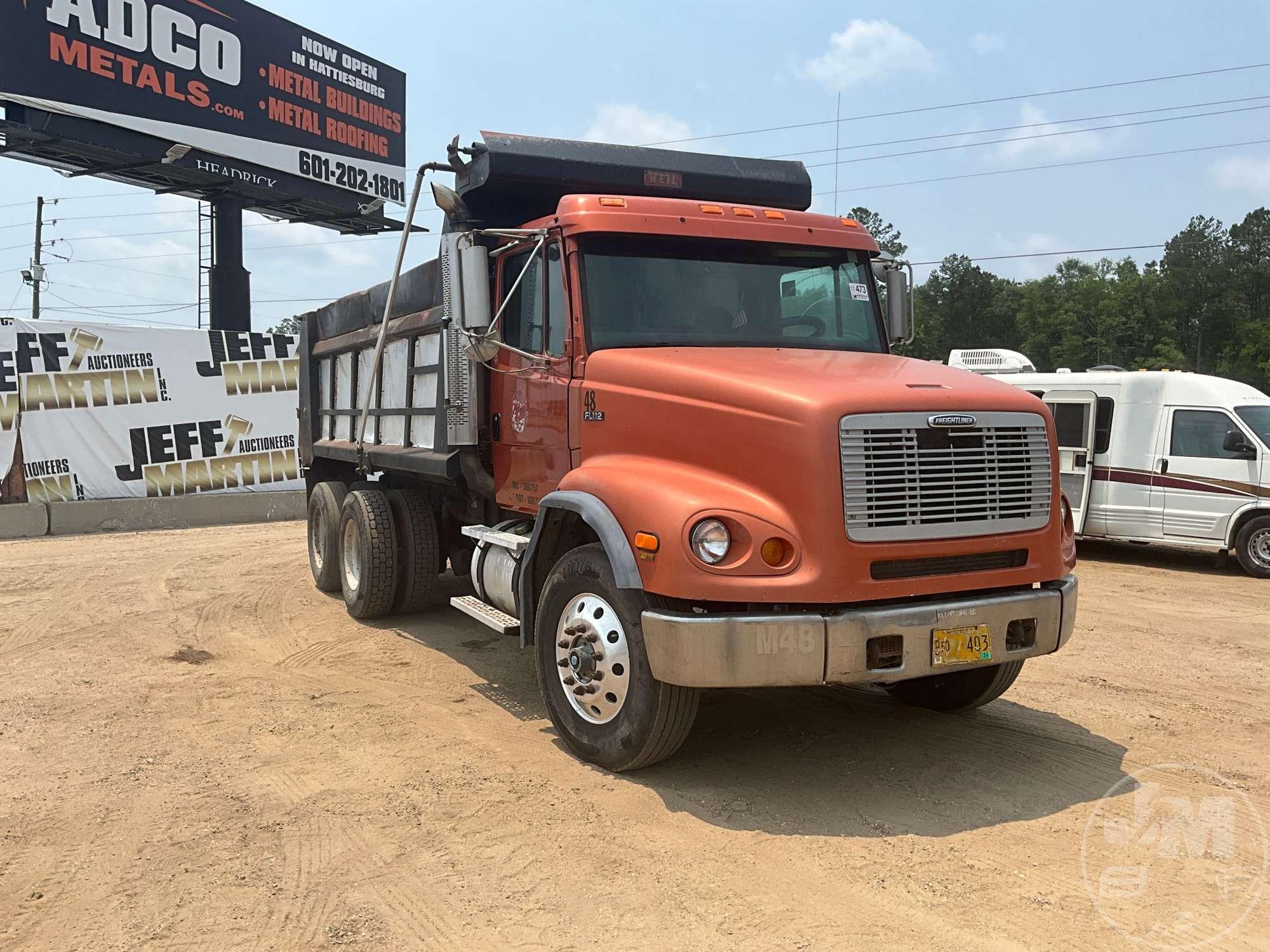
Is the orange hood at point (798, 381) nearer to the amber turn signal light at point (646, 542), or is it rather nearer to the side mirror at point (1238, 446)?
the amber turn signal light at point (646, 542)

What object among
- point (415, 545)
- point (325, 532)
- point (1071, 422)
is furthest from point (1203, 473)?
point (325, 532)

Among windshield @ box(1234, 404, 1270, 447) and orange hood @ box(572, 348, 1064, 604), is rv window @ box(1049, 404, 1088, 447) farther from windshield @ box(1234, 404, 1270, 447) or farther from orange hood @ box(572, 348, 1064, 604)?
orange hood @ box(572, 348, 1064, 604)

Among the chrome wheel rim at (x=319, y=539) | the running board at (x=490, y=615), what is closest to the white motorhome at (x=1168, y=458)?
the running board at (x=490, y=615)

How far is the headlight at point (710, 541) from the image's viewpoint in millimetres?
4535

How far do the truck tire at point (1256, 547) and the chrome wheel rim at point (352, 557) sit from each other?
32.7 feet

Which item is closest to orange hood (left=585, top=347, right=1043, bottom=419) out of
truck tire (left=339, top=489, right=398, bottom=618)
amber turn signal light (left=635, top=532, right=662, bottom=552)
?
amber turn signal light (left=635, top=532, right=662, bottom=552)

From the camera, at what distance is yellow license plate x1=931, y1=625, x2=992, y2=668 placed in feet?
15.4

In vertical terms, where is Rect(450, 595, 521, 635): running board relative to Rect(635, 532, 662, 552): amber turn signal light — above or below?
below

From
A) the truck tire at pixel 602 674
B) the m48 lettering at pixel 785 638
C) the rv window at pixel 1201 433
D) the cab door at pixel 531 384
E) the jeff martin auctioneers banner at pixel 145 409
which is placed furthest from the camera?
the jeff martin auctioneers banner at pixel 145 409

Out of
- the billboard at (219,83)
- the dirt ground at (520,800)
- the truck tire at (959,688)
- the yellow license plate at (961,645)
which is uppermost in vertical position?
the billboard at (219,83)

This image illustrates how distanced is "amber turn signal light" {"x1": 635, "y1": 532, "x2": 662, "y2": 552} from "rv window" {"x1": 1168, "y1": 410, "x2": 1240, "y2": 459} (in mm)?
10272

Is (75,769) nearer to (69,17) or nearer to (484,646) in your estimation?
(484,646)

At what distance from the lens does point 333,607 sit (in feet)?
31.7

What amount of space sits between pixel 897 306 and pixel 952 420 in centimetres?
189
